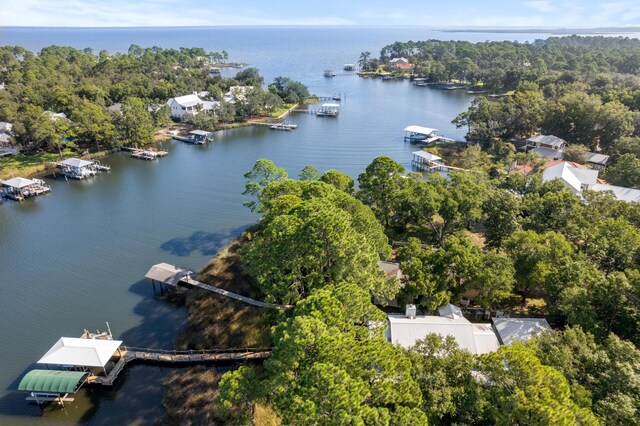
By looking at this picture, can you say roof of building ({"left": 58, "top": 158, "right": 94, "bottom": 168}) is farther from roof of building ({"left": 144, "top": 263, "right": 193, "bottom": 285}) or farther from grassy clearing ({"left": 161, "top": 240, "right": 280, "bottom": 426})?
grassy clearing ({"left": 161, "top": 240, "right": 280, "bottom": 426})

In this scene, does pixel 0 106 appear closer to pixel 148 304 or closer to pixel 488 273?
pixel 148 304

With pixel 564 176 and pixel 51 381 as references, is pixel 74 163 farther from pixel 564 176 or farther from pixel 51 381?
pixel 564 176

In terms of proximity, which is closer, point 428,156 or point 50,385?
point 50,385

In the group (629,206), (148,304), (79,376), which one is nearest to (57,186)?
(148,304)

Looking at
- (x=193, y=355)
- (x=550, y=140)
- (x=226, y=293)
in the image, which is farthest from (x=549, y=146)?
(x=193, y=355)

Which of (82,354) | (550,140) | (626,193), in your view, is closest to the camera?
(82,354)

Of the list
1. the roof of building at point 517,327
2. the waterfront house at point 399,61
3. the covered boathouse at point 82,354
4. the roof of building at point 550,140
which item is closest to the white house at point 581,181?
the roof of building at point 550,140

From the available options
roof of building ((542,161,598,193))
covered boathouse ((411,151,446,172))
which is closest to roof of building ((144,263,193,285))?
covered boathouse ((411,151,446,172))
